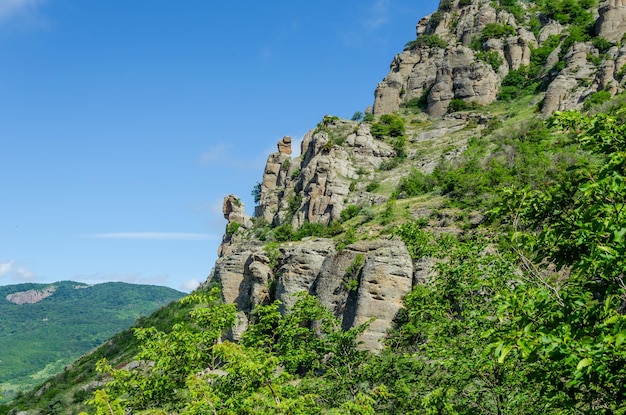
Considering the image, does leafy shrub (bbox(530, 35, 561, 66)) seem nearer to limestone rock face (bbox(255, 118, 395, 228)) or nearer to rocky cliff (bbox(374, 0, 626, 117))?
rocky cliff (bbox(374, 0, 626, 117))

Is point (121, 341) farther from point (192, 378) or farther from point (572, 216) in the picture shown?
point (572, 216)

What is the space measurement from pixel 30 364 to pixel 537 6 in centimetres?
21011

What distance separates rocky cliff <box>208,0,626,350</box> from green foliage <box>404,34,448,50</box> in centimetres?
29

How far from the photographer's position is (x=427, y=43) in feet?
293

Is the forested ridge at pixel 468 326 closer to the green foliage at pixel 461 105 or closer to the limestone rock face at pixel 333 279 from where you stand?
the limestone rock face at pixel 333 279

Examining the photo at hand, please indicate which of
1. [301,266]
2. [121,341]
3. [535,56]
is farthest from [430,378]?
[535,56]

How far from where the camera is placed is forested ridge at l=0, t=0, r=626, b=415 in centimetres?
568

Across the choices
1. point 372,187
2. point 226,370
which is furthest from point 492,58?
point 226,370

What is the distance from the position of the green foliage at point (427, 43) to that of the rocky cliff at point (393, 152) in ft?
0.97

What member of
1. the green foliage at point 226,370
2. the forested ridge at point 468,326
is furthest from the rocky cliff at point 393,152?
the green foliage at point 226,370

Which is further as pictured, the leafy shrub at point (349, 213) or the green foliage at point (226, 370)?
the leafy shrub at point (349, 213)

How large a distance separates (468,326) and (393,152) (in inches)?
2244

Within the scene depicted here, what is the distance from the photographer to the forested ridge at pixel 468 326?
5.68 m

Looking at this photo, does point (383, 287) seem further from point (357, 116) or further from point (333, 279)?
point (357, 116)
